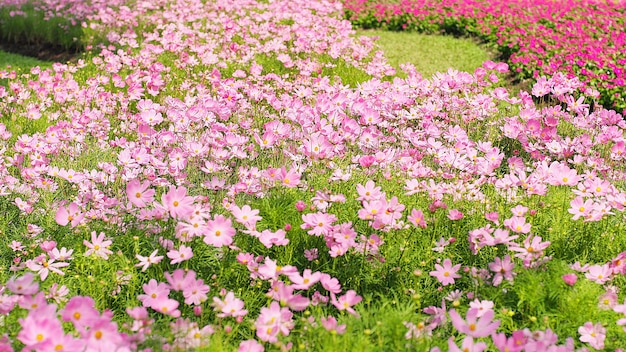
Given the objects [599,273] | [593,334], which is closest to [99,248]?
[593,334]

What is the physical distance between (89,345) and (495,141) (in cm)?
386

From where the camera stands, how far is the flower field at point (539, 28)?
712 centimetres

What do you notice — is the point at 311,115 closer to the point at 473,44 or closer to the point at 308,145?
the point at 308,145

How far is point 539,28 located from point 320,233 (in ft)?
26.9

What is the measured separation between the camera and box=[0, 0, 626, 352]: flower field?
7.00 ft

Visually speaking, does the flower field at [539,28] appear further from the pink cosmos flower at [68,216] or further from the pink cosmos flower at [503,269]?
the pink cosmos flower at [68,216]

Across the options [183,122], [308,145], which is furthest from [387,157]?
[183,122]

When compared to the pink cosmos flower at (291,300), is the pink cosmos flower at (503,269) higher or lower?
lower

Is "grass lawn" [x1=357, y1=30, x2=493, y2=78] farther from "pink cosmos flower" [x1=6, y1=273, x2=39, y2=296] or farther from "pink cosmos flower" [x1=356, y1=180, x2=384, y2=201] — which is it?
"pink cosmos flower" [x1=6, y1=273, x2=39, y2=296]

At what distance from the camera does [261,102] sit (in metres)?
5.34

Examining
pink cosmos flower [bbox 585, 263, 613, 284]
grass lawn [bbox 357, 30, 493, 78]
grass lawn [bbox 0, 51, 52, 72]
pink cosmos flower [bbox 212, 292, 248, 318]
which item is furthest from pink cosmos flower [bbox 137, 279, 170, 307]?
grass lawn [bbox 0, 51, 52, 72]

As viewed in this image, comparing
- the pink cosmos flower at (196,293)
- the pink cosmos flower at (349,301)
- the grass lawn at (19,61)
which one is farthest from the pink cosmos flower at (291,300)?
the grass lawn at (19,61)

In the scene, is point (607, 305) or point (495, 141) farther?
point (495, 141)

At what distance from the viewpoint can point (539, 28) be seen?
941 cm
